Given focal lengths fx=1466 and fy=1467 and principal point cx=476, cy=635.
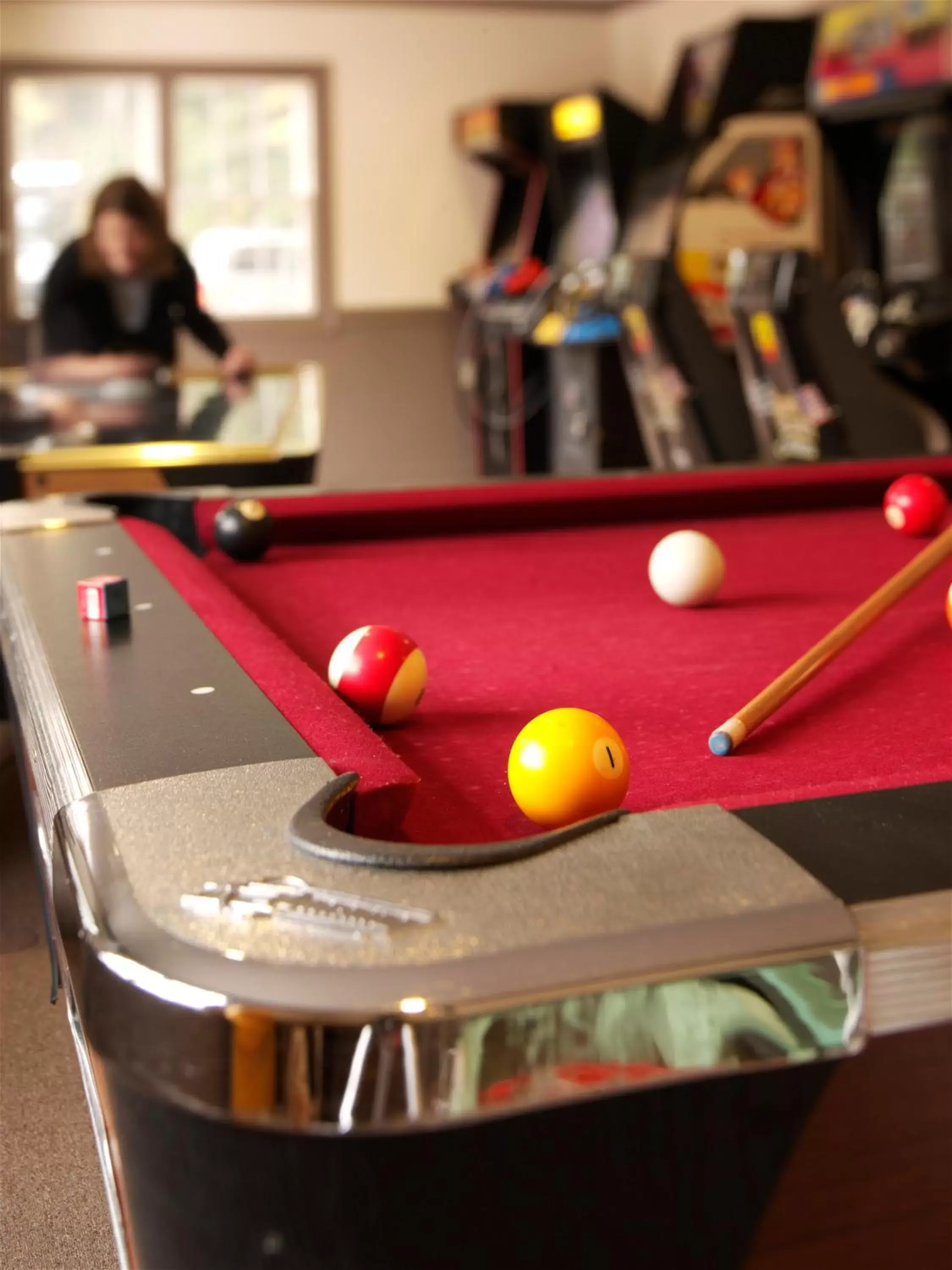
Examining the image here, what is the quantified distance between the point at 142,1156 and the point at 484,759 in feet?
1.52

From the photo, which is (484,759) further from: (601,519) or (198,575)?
(601,519)

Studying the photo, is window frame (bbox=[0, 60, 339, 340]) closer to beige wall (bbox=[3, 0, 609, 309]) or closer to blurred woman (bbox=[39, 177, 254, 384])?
beige wall (bbox=[3, 0, 609, 309])

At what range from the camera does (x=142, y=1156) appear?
0.65 meters

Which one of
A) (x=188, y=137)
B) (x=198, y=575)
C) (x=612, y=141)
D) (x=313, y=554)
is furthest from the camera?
(x=188, y=137)

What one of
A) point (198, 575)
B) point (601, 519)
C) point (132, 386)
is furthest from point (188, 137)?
point (198, 575)

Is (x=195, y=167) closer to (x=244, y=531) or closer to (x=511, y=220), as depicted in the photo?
(x=511, y=220)

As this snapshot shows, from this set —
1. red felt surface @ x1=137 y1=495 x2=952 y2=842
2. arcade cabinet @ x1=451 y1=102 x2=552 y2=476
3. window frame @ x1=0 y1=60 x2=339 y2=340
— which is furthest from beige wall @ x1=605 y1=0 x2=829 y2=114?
red felt surface @ x1=137 y1=495 x2=952 y2=842

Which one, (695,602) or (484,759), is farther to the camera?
(695,602)

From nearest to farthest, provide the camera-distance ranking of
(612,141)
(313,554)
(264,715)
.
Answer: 1. (264,715)
2. (313,554)
3. (612,141)

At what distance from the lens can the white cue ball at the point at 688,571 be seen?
1632 millimetres

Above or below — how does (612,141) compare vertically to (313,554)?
above

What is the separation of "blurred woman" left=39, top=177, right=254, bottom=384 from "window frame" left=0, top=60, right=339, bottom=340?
2.63m

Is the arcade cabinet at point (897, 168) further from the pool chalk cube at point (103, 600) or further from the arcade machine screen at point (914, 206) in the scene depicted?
the pool chalk cube at point (103, 600)

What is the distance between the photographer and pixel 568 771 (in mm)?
837
